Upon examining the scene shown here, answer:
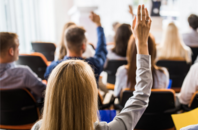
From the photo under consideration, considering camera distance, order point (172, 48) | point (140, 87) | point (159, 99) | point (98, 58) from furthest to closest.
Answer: point (172, 48)
point (98, 58)
point (159, 99)
point (140, 87)

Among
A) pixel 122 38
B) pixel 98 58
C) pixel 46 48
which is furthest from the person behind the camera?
pixel 46 48

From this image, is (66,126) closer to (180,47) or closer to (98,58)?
(98,58)

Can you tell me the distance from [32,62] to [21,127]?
1075 mm

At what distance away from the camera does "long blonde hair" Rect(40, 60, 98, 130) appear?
0.67 meters

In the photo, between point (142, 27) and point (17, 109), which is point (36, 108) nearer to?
point (17, 109)

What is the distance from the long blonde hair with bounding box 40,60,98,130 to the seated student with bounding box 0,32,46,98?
35.1 inches

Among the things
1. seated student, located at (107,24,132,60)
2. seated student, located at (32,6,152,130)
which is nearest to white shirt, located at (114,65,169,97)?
seated student, located at (107,24,132,60)

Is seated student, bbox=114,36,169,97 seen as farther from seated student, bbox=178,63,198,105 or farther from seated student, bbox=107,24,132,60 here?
seated student, bbox=107,24,132,60

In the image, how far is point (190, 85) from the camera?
1604 mm

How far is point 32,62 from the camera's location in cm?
244

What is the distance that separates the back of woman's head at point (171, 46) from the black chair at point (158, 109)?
1.34 meters

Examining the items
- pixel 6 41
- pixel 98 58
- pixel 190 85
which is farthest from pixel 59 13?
pixel 190 85

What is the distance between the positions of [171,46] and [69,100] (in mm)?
2441

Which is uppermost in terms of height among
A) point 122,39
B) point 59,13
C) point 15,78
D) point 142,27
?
point 59,13
